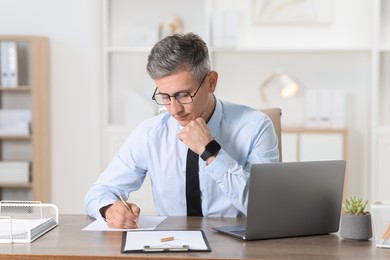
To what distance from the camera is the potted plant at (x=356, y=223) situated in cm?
219

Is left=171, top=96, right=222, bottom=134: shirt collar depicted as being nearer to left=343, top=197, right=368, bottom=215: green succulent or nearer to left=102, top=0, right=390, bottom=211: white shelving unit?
left=343, top=197, right=368, bottom=215: green succulent

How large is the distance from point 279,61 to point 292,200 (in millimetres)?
3554

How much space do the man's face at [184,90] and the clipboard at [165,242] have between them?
435 mm

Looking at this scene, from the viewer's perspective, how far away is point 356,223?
86.5 inches

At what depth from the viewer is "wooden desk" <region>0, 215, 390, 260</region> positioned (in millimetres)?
1968

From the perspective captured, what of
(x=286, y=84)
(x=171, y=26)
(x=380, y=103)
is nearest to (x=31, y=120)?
(x=171, y=26)

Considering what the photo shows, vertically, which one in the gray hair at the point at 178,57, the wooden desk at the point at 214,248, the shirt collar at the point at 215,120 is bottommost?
the wooden desk at the point at 214,248

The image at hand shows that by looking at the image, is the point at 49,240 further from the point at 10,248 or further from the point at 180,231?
the point at 180,231

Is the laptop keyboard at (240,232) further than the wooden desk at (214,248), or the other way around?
the laptop keyboard at (240,232)

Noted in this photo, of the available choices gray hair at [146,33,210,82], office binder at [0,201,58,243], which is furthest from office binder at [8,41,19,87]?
gray hair at [146,33,210,82]

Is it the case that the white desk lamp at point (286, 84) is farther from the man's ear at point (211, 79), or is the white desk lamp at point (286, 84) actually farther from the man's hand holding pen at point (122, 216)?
the man's hand holding pen at point (122, 216)

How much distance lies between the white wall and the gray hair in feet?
10.8

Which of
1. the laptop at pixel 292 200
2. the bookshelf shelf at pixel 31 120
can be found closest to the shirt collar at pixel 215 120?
the laptop at pixel 292 200

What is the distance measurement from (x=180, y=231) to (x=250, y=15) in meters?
3.63
